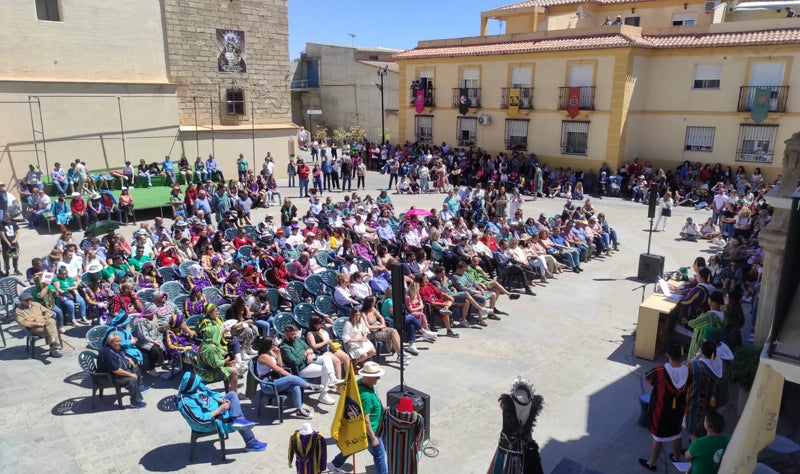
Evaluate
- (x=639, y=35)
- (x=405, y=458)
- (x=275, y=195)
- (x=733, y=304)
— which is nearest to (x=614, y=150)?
(x=639, y=35)

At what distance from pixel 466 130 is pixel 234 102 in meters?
13.5

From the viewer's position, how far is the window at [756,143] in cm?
2633

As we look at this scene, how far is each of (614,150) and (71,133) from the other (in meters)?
23.8

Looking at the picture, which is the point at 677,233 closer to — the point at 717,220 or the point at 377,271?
the point at 717,220

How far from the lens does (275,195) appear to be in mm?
24875

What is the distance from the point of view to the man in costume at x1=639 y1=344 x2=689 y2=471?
676 cm

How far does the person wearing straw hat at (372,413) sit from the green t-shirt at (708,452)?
125 inches

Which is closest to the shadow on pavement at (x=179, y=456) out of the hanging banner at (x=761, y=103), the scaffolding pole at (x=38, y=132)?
the scaffolding pole at (x=38, y=132)

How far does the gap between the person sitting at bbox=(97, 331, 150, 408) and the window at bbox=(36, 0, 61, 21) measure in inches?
771

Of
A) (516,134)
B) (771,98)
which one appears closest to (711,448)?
(771,98)

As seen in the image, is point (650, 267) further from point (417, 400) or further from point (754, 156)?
point (754, 156)

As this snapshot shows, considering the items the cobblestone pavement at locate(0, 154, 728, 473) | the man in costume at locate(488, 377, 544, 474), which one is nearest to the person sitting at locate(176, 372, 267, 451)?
the cobblestone pavement at locate(0, 154, 728, 473)

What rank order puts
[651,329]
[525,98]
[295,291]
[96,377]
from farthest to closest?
[525,98]
[295,291]
[651,329]
[96,377]

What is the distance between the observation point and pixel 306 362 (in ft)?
28.0
